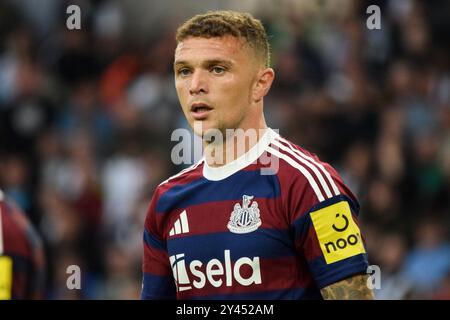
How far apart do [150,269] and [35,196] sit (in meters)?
5.76

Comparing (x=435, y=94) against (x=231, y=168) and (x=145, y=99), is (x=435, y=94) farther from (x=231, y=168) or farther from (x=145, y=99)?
(x=231, y=168)

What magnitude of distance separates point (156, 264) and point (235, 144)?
69 cm

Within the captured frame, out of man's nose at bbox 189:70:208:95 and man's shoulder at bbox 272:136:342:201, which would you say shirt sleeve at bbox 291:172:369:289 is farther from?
man's nose at bbox 189:70:208:95

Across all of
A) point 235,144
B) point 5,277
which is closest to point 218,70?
point 235,144

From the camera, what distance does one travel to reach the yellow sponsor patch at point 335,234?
3895mm

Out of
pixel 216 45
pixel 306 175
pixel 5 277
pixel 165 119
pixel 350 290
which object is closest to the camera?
pixel 350 290

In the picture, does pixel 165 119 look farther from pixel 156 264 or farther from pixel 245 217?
pixel 245 217

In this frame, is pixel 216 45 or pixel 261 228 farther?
pixel 216 45

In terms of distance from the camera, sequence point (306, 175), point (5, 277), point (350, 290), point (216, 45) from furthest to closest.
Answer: point (216, 45)
point (5, 277)
point (306, 175)
point (350, 290)

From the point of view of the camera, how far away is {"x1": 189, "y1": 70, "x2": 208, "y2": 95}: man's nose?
13.8 ft

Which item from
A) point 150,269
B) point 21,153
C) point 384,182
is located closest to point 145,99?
point 21,153

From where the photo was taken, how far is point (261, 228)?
13.2 feet

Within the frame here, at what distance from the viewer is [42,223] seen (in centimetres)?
992

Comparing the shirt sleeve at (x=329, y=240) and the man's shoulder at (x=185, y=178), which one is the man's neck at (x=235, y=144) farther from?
the shirt sleeve at (x=329, y=240)
